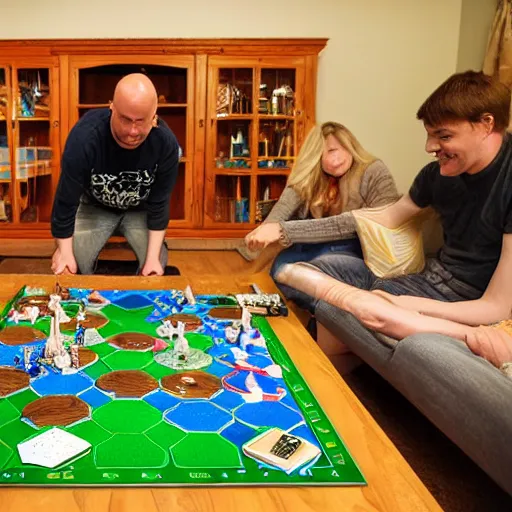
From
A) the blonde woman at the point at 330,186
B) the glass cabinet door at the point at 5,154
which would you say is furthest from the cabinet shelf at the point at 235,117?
the glass cabinet door at the point at 5,154

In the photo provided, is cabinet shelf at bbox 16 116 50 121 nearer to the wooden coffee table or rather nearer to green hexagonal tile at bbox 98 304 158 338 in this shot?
green hexagonal tile at bbox 98 304 158 338

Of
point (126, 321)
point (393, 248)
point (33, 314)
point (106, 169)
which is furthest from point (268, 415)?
point (106, 169)

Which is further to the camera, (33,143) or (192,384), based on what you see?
(33,143)

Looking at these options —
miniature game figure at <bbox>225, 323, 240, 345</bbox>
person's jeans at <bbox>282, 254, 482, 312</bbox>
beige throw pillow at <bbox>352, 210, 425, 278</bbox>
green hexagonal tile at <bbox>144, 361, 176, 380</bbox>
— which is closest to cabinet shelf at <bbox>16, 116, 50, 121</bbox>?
person's jeans at <bbox>282, 254, 482, 312</bbox>

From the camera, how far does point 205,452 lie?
0.83 m

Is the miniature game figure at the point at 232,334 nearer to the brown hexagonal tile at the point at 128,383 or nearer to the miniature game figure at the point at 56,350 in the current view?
the brown hexagonal tile at the point at 128,383

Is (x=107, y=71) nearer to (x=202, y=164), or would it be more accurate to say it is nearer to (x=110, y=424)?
(x=202, y=164)

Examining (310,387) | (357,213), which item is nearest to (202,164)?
(357,213)

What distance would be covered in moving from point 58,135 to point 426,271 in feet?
8.44

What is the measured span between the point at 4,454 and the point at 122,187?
148 centimetres

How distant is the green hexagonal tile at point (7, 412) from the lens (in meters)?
0.90

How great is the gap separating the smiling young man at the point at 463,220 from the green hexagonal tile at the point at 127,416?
59cm

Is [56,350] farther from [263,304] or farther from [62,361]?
[263,304]

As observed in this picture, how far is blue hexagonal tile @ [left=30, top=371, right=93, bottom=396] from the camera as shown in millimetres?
1001
